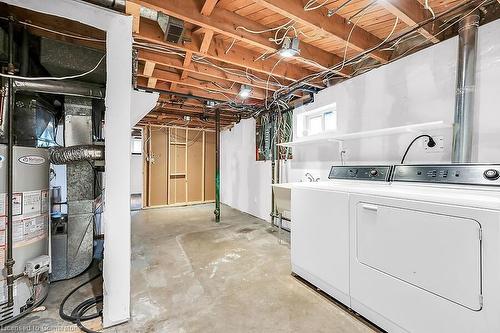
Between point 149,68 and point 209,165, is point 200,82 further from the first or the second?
point 209,165

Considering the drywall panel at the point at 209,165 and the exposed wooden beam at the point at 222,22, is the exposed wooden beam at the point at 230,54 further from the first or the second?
the drywall panel at the point at 209,165

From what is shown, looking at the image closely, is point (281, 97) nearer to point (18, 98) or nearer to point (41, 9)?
point (41, 9)

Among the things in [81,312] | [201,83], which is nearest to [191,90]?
[201,83]

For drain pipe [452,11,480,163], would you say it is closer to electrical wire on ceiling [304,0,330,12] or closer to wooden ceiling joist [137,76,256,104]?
electrical wire on ceiling [304,0,330,12]

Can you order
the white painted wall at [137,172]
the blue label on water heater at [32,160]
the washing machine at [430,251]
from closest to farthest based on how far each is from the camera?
the washing machine at [430,251], the blue label on water heater at [32,160], the white painted wall at [137,172]

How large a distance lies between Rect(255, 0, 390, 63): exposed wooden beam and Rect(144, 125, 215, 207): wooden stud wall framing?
496 centimetres

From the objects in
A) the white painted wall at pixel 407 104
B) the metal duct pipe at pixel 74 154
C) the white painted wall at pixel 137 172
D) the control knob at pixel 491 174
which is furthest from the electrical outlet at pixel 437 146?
the white painted wall at pixel 137 172

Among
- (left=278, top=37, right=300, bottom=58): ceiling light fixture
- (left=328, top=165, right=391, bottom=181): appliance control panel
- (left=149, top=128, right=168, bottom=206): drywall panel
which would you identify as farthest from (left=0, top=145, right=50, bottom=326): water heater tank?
(left=149, top=128, right=168, bottom=206): drywall panel

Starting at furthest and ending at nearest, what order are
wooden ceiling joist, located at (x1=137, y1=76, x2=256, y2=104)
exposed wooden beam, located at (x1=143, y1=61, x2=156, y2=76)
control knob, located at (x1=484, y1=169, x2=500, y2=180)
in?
wooden ceiling joist, located at (x1=137, y1=76, x2=256, y2=104)
exposed wooden beam, located at (x1=143, y1=61, x2=156, y2=76)
control knob, located at (x1=484, y1=169, x2=500, y2=180)

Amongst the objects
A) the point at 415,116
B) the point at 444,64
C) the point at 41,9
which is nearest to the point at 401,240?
the point at 415,116

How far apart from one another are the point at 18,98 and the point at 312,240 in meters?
3.13

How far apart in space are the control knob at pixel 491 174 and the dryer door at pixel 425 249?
404 mm

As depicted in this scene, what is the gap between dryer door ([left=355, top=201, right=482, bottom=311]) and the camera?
1.15 metres

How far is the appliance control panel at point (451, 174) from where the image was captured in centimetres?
134
